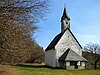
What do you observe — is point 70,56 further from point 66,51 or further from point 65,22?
point 65,22

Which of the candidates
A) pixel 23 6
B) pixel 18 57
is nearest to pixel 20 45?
pixel 18 57

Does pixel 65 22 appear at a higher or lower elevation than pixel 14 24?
higher

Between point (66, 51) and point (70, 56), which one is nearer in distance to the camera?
point (70, 56)

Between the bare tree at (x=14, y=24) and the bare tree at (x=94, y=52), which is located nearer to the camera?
the bare tree at (x=14, y=24)

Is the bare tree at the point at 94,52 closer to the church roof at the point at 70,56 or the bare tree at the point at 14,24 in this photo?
the church roof at the point at 70,56

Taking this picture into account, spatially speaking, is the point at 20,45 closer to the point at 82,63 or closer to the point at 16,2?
the point at 16,2

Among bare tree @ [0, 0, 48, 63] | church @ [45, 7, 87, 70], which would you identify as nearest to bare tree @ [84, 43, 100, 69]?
church @ [45, 7, 87, 70]

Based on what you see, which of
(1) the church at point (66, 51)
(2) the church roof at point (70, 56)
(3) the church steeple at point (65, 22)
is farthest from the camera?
(3) the church steeple at point (65, 22)

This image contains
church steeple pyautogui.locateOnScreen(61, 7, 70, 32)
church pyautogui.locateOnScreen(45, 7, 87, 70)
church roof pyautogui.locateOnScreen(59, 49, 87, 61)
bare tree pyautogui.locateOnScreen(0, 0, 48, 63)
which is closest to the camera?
bare tree pyautogui.locateOnScreen(0, 0, 48, 63)

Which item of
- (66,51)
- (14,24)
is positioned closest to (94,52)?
(66,51)

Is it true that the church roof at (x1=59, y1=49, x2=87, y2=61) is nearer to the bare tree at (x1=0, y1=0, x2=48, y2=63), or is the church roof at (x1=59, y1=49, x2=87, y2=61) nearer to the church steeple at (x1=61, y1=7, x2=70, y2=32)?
the church steeple at (x1=61, y1=7, x2=70, y2=32)

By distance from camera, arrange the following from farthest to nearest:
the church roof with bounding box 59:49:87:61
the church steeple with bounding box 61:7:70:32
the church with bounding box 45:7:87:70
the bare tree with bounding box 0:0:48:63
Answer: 1. the church steeple with bounding box 61:7:70:32
2. the church with bounding box 45:7:87:70
3. the church roof with bounding box 59:49:87:61
4. the bare tree with bounding box 0:0:48:63

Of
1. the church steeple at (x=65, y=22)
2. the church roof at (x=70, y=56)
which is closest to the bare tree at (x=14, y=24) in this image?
the church roof at (x=70, y=56)

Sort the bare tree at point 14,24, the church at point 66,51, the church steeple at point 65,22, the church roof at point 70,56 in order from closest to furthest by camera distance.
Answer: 1. the bare tree at point 14,24
2. the church roof at point 70,56
3. the church at point 66,51
4. the church steeple at point 65,22
